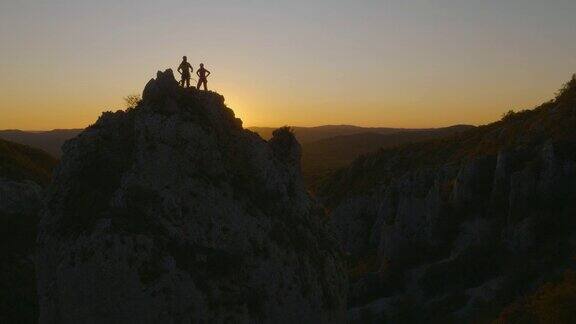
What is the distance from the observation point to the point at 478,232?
136 ft

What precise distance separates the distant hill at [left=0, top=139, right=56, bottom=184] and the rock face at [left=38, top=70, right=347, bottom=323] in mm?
15592

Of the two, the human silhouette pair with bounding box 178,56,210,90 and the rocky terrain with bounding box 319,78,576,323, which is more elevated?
the human silhouette pair with bounding box 178,56,210,90

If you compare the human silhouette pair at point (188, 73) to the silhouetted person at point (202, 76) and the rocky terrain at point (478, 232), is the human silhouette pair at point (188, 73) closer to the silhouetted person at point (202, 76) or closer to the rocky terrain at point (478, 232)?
the silhouetted person at point (202, 76)

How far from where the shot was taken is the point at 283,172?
2170 cm

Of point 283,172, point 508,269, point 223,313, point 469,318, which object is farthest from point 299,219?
point 508,269

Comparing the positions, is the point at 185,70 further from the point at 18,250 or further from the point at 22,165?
the point at 22,165

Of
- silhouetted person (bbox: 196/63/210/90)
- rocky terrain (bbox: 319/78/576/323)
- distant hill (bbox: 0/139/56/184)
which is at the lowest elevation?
rocky terrain (bbox: 319/78/576/323)

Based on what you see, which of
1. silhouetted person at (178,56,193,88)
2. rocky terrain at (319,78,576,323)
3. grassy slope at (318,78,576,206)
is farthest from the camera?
grassy slope at (318,78,576,206)

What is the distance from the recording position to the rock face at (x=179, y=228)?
15664mm

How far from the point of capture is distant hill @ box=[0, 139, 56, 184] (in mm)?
32406

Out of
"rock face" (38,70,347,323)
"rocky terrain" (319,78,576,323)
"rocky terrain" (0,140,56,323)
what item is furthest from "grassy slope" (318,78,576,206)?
"rocky terrain" (0,140,56,323)

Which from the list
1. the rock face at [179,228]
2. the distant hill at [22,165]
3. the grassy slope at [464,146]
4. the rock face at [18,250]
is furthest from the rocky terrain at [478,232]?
the distant hill at [22,165]

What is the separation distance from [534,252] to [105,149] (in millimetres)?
29238

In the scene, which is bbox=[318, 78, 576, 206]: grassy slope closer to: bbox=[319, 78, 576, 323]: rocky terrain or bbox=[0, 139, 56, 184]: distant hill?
bbox=[319, 78, 576, 323]: rocky terrain
